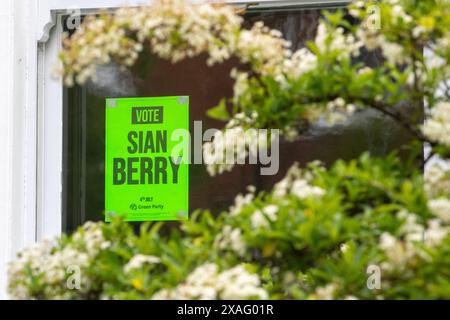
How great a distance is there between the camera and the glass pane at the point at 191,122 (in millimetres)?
3348

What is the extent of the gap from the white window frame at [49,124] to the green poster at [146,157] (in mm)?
275

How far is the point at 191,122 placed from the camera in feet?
12.9

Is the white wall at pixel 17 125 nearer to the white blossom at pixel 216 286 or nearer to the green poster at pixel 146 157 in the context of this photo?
the green poster at pixel 146 157

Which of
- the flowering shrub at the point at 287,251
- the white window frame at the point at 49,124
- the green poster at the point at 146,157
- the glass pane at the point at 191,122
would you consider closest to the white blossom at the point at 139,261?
the flowering shrub at the point at 287,251

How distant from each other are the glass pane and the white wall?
17 cm

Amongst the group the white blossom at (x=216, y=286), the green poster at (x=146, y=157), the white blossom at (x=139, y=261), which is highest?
the green poster at (x=146, y=157)

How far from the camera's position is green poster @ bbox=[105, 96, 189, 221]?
13.0 feet

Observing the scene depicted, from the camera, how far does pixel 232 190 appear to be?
3637 mm

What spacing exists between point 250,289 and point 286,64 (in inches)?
26.1

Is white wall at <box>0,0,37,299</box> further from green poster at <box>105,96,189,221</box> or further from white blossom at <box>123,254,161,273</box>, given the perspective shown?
white blossom at <box>123,254,161,273</box>

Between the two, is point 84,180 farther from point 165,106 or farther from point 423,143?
point 423,143

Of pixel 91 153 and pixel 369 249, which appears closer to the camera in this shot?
pixel 369 249

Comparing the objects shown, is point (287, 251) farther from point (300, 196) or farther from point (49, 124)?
point (49, 124)
